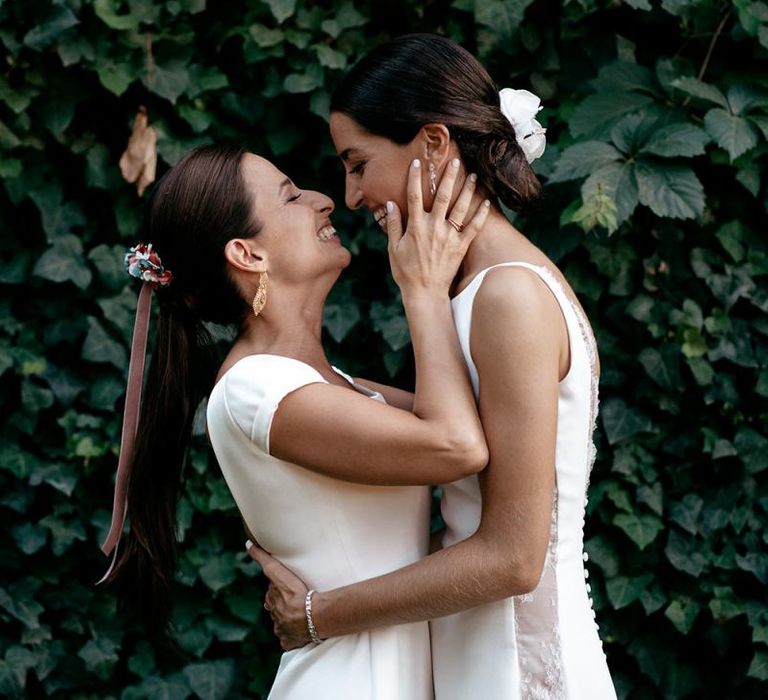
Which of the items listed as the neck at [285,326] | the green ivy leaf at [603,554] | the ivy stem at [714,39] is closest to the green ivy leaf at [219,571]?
the green ivy leaf at [603,554]

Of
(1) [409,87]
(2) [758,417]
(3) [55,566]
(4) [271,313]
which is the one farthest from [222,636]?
(1) [409,87]

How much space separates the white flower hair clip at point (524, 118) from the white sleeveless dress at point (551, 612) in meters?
0.34

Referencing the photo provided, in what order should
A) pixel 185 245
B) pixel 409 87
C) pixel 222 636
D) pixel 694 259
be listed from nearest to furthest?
pixel 409 87
pixel 185 245
pixel 694 259
pixel 222 636

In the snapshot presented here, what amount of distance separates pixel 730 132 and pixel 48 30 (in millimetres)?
2033

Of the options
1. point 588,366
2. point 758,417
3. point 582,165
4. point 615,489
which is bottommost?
point 615,489

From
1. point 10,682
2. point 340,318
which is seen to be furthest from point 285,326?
point 10,682

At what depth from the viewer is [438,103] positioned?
6.47 feet

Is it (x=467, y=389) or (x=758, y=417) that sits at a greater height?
(x=467, y=389)

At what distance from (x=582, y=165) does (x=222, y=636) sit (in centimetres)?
→ 183

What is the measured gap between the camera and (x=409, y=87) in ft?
6.47

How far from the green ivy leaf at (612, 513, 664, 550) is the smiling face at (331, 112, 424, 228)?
4.84ft

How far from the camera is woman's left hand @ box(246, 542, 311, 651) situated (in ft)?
6.62

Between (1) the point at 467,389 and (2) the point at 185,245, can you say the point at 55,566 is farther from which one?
(1) the point at 467,389

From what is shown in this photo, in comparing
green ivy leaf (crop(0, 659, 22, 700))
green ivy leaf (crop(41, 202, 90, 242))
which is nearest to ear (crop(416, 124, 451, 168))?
green ivy leaf (crop(41, 202, 90, 242))
